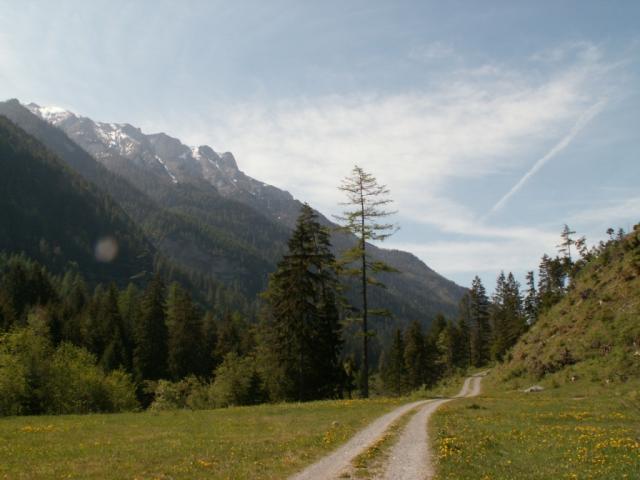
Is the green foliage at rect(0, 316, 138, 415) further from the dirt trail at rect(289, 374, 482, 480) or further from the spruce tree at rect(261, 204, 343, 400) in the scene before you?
the dirt trail at rect(289, 374, 482, 480)

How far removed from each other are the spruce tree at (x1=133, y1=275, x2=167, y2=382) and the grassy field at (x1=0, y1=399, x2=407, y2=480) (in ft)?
157

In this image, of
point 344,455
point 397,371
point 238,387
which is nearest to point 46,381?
point 238,387

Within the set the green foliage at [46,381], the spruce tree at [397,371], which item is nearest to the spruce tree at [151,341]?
the green foliage at [46,381]

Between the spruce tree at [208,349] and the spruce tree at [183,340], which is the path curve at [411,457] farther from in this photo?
the spruce tree at [208,349]

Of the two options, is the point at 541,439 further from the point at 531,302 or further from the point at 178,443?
the point at 531,302

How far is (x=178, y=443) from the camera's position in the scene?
1944 cm

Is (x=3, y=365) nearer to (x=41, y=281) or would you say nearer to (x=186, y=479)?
(x=186, y=479)

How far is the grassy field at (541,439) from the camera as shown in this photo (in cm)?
1276

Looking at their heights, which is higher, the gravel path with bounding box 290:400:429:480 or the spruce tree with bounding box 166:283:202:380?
the spruce tree with bounding box 166:283:202:380

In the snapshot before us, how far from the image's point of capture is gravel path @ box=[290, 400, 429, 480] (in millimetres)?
13500

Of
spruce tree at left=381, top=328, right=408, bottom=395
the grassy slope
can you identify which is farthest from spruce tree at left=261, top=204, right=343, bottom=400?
spruce tree at left=381, top=328, right=408, bottom=395

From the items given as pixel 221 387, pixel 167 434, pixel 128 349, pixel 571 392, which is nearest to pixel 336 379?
pixel 221 387

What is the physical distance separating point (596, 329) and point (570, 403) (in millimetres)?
13113

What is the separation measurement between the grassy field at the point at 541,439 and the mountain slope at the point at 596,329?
475 centimetres
